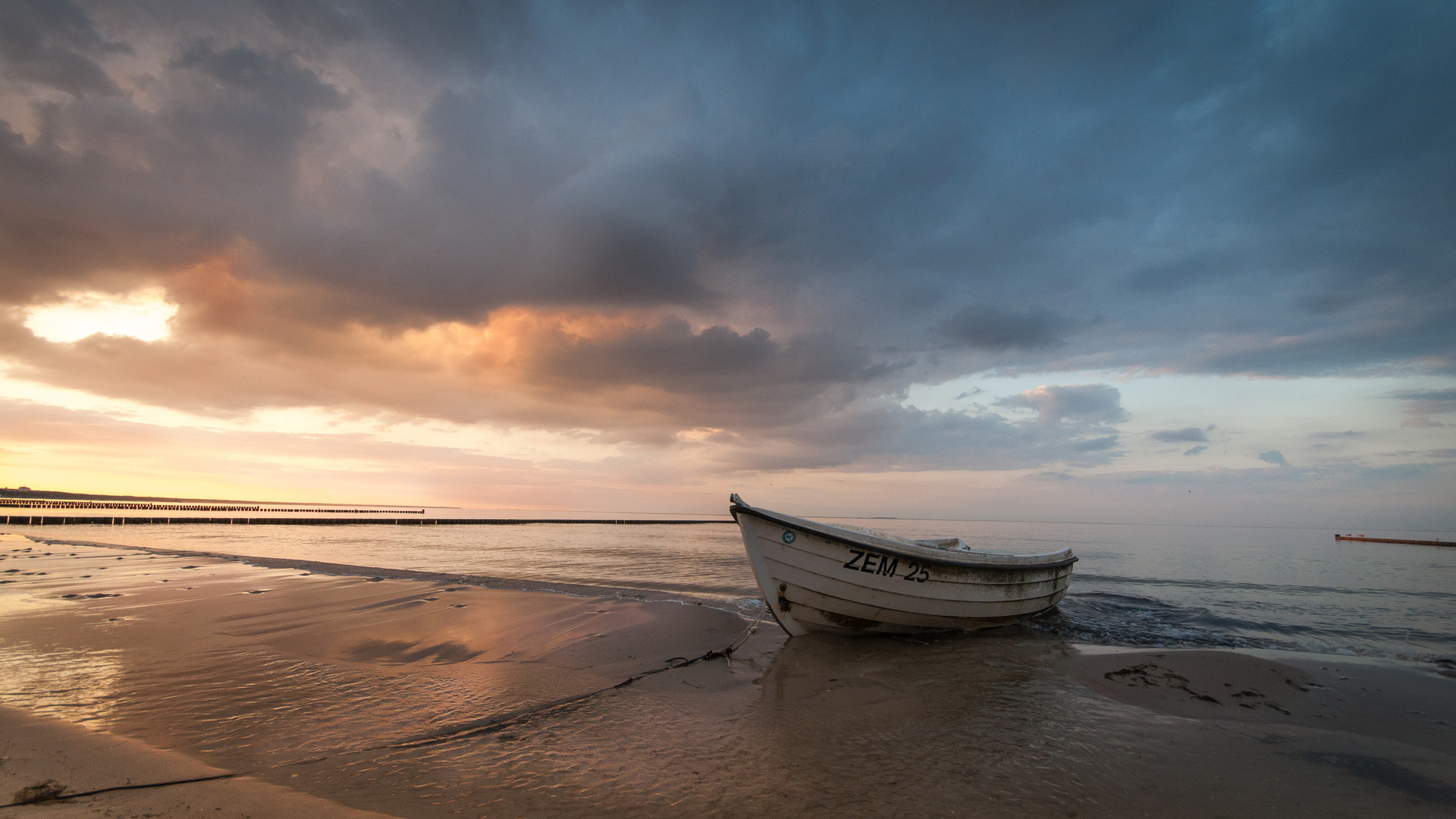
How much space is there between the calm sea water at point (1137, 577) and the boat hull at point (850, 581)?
12.5ft

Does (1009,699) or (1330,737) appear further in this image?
(1009,699)

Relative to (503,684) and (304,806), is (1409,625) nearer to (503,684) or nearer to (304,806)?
(503,684)

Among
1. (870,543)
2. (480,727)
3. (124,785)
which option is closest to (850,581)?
(870,543)

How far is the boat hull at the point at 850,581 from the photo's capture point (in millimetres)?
10641

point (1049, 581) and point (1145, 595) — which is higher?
point (1049, 581)

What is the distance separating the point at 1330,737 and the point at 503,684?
10.6 m

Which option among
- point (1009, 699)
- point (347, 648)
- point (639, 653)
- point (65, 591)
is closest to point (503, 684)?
point (639, 653)

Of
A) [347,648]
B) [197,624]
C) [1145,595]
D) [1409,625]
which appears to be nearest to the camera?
[347,648]

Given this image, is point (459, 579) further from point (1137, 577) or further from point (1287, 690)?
point (1137, 577)

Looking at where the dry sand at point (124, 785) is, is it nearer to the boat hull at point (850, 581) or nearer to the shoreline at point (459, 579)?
the boat hull at point (850, 581)

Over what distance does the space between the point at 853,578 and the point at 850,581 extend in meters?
0.08

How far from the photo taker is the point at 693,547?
41125 millimetres

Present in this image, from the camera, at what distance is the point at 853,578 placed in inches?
429

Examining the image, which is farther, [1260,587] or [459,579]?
[1260,587]
